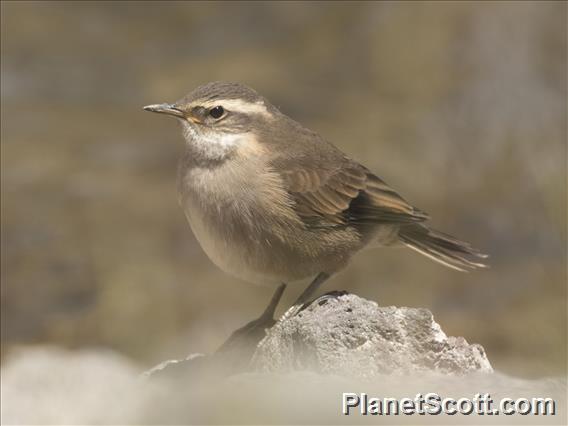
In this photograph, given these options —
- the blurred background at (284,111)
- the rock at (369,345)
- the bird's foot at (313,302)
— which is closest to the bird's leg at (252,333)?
the bird's foot at (313,302)

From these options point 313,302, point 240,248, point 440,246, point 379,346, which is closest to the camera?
point 379,346

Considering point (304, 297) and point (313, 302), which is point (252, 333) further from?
point (313, 302)

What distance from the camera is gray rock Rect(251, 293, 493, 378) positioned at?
6.38 meters

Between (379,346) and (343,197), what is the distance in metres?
1.88

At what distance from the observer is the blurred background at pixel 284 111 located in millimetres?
14227

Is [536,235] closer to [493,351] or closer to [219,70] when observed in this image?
[493,351]

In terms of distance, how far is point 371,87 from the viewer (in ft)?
59.0

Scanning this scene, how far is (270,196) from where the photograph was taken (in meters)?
7.66

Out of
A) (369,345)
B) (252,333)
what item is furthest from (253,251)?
(369,345)

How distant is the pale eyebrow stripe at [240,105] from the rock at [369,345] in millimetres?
1846

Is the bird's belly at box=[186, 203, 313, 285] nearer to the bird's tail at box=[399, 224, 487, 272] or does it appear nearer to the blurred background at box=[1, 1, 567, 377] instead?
the bird's tail at box=[399, 224, 487, 272]

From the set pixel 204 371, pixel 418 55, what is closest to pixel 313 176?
pixel 204 371

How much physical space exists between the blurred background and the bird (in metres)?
3.90

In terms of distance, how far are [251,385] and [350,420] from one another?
0.87 meters
